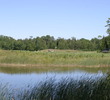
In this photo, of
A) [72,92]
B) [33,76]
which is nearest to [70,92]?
[72,92]

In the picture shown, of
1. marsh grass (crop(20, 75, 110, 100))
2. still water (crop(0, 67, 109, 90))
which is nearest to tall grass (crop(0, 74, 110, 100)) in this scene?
marsh grass (crop(20, 75, 110, 100))

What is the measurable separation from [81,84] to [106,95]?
0.97m

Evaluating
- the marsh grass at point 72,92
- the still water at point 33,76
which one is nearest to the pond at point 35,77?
the still water at point 33,76

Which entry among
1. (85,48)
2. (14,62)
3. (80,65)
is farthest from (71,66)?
(85,48)

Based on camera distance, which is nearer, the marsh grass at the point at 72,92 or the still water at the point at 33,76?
the marsh grass at the point at 72,92

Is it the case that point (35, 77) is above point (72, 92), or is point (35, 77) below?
below

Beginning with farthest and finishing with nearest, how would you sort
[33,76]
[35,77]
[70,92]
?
1. [33,76]
2. [35,77]
3. [70,92]

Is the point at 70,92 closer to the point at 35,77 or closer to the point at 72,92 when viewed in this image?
the point at 72,92

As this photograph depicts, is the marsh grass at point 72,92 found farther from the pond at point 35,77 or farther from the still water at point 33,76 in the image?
the still water at point 33,76

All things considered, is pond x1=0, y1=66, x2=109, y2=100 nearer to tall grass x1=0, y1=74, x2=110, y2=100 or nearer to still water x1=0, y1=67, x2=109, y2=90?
still water x1=0, y1=67, x2=109, y2=90

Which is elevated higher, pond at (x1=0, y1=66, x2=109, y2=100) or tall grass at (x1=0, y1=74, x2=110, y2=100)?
tall grass at (x1=0, y1=74, x2=110, y2=100)

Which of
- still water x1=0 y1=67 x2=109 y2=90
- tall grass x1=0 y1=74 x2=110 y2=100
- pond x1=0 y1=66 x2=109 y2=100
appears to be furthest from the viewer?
still water x1=0 y1=67 x2=109 y2=90

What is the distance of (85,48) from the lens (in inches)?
3290

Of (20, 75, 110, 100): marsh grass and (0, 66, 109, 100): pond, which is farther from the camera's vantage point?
(0, 66, 109, 100): pond
